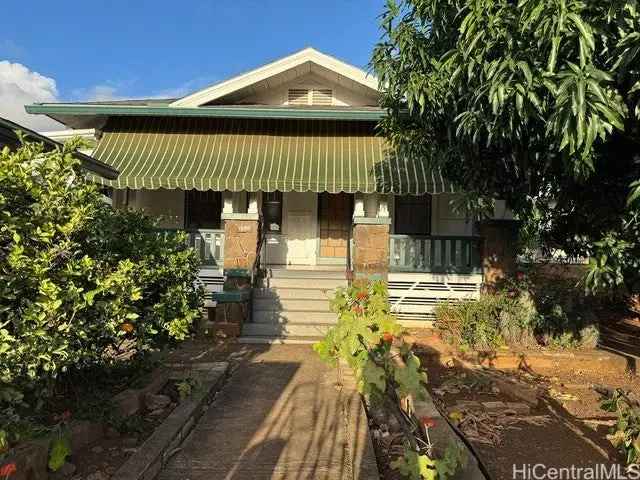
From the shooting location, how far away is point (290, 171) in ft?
30.2

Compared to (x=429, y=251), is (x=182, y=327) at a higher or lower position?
lower

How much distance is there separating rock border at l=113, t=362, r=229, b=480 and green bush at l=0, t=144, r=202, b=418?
0.75m

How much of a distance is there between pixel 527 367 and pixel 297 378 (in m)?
3.31

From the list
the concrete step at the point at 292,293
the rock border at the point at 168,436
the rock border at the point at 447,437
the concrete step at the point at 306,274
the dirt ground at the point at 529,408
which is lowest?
the dirt ground at the point at 529,408

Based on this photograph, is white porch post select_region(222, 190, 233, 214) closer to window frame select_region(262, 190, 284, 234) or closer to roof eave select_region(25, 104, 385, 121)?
roof eave select_region(25, 104, 385, 121)

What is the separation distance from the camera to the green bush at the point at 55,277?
3146 millimetres

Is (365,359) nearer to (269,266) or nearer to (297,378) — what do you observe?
(297,378)

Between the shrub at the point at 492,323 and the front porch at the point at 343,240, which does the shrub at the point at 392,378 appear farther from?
the front porch at the point at 343,240

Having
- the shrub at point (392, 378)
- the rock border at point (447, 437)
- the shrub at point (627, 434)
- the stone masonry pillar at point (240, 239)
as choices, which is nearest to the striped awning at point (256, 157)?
the stone masonry pillar at point (240, 239)

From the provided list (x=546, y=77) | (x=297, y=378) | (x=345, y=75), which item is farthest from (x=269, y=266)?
(x=546, y=77)

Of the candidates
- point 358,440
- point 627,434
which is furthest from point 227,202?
point 627,434

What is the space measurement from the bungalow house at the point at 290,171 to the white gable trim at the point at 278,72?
0.07 ft

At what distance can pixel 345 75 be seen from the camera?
403 inches

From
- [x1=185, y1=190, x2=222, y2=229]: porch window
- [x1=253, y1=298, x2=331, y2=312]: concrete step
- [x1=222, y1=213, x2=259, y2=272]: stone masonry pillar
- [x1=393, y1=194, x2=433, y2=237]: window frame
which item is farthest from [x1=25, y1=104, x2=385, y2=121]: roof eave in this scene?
[x1=253, y1=298, x2=331, y2=312]: concrete step
